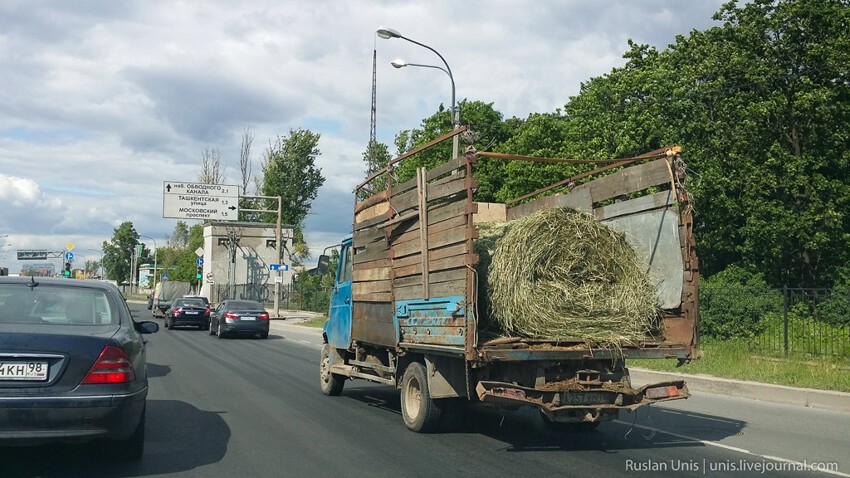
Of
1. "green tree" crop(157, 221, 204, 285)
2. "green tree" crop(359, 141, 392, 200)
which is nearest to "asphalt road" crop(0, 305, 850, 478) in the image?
"green tree" crop(359, 141, 392, 200)

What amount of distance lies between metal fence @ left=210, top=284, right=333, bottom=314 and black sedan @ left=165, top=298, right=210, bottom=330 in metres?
10.1

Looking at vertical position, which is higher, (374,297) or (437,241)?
(437,241)

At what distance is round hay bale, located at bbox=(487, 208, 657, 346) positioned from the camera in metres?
7.13

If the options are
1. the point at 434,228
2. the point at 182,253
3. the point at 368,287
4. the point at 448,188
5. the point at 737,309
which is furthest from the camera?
the point at 182,253

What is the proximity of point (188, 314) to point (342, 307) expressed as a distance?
23.3 m

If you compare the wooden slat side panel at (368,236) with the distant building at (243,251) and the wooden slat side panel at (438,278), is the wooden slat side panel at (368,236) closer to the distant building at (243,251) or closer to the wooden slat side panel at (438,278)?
the wooden slat side panel at (438,278)

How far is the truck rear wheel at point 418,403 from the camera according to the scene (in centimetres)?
798

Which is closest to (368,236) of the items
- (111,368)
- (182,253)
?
(111,368)

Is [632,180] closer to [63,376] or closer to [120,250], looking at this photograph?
[63,376]

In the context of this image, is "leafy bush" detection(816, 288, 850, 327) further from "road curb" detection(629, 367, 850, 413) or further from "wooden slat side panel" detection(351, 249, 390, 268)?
"wooden slat side panel" detection(351, 249, 390, 268)

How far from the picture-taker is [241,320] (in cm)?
2662

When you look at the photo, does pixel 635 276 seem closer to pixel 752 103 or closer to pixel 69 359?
pixel 69 359

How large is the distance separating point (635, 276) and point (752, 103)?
20.2 m

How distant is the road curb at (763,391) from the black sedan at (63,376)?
30.2 ft
